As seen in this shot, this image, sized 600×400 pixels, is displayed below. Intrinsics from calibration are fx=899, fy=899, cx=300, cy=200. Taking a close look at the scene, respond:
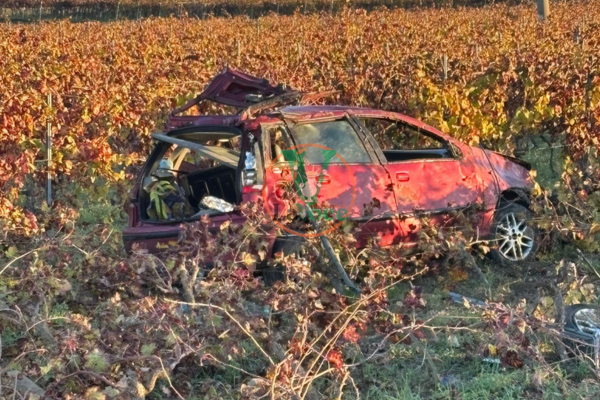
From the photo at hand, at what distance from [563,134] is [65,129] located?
19.5 feet

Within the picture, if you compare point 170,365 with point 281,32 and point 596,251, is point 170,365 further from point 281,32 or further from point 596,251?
point 281,32

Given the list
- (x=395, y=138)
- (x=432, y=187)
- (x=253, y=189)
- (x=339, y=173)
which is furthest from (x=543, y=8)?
(x=253, y=189)

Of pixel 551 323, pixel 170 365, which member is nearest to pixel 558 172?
pixel 551 323

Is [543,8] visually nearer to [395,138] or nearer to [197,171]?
[395,138]

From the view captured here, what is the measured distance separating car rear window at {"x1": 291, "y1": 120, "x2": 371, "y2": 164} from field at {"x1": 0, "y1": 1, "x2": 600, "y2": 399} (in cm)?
87

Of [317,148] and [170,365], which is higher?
[317,148]

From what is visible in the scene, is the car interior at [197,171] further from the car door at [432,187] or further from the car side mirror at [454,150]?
the car side mirror at [454,150]

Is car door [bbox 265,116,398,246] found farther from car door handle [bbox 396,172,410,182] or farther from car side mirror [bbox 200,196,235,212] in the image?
car side mirror [bbox 200,196,235,212]

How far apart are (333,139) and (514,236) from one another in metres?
1.90

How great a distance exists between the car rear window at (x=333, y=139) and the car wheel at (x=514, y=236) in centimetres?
141

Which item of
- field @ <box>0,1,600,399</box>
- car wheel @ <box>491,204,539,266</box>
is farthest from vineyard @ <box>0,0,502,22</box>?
car wheel @ <box>491,204,539,266</box>

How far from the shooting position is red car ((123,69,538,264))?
22.0 feet

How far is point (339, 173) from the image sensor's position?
22.7 feet

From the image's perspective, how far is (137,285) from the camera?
19.4ft
